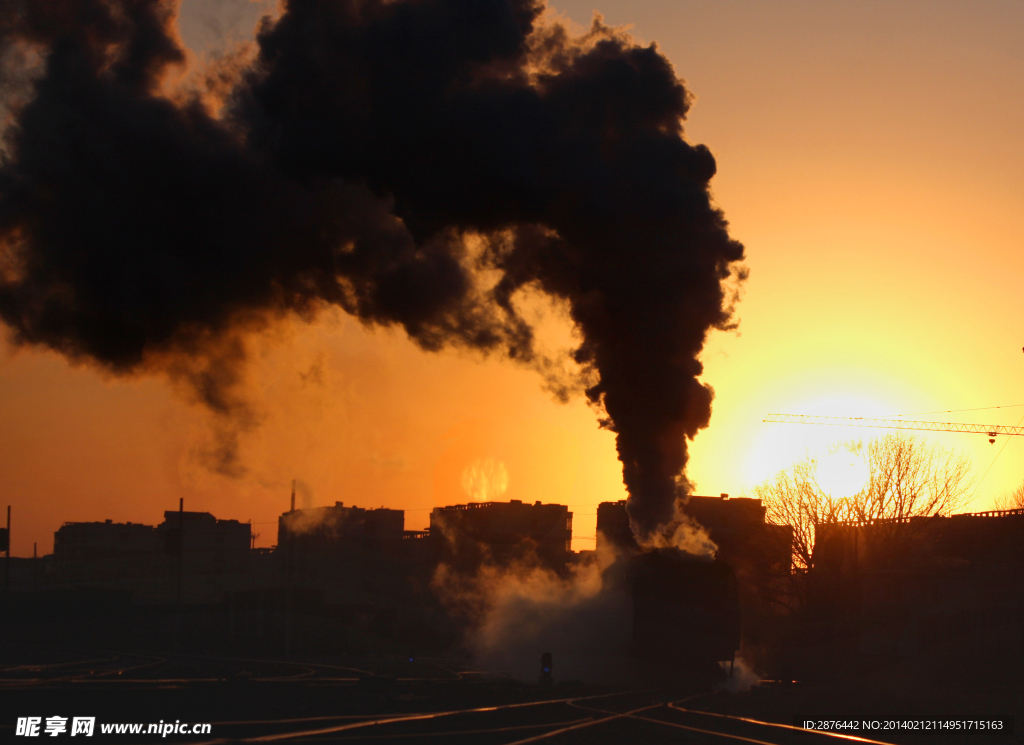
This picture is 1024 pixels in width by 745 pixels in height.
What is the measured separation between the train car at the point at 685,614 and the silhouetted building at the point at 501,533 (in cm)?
4610

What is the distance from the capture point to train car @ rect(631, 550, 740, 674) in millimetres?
33188

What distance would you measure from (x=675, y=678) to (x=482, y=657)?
12987 millimetres

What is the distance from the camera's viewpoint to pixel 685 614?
1316 inches

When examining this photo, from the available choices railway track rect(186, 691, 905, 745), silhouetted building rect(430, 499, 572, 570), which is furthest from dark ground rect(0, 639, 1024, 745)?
silhouetted building rect(430, 499, 572, 570)

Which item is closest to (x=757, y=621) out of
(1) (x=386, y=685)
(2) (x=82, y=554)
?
(1) (x=386, y=685)

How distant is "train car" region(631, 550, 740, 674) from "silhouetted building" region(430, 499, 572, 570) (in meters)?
46.1

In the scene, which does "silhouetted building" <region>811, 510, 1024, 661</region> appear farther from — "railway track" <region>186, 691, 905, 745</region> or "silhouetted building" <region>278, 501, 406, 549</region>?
"silhouetted building" <region>278, 501, 406, 549</region>

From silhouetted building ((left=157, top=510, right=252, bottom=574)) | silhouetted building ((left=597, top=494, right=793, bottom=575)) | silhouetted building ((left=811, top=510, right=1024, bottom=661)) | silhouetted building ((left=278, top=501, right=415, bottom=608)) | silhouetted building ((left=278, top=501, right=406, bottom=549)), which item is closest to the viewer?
silhouetted building ((left=811, top=510, right=1024, bottom=661))

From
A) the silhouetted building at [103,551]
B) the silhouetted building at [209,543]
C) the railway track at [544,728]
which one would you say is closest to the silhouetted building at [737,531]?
the railway track at [544,728]

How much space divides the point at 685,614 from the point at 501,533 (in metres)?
56.4

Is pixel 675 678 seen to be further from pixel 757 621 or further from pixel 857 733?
pixel 757 621

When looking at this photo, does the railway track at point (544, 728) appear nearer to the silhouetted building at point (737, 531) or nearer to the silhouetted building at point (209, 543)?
the silhouetted building at point (737, 531)

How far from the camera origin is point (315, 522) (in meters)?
97.4

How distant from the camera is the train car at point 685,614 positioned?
33188 mm
